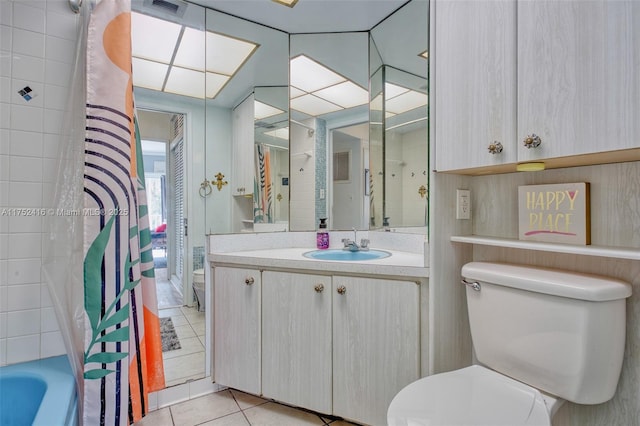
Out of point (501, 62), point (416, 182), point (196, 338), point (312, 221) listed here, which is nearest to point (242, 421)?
point (196, 338)

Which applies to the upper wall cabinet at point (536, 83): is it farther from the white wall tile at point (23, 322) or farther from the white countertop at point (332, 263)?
the white wall tile at point (23, 322)

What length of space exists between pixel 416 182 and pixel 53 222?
73.0 inches

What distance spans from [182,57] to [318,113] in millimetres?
912

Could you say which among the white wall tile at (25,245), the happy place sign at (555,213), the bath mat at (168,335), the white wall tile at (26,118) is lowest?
the bath mat at (168,335)

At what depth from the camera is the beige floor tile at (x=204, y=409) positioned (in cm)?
162

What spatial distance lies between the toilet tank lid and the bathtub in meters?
1.61

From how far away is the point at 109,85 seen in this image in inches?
51.8

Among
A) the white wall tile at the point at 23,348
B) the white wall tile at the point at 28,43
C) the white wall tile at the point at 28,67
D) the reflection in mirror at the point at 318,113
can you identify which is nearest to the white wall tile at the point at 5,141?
the white wall tile at the point at 28,67

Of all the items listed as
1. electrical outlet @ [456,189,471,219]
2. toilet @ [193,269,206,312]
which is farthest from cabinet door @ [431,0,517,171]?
toilet @ [193,269,206,312]

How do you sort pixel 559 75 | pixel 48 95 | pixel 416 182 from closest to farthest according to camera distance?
pixel 559 75 → pixel 48 95 → pixel 416 182

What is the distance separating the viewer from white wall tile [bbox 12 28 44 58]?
1.36 meters

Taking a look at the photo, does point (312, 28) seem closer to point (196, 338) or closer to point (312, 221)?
point (312, 221)

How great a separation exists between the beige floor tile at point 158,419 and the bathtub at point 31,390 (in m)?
0.49

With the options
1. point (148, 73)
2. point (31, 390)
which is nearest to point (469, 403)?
point (31, 390)
